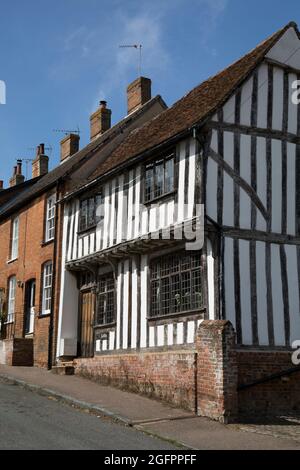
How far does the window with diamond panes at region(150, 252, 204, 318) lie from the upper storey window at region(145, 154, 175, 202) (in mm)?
1581

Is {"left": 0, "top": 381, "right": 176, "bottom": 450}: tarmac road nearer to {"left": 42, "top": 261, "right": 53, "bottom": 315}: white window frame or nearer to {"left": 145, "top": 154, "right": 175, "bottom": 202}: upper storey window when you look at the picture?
{"left": 145, "top": 154, "right": 175, "bottom": 202}: upper storey window

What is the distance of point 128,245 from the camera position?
46.7 feet

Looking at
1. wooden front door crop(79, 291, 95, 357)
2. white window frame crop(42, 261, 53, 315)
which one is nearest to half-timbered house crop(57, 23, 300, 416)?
wooden front door crop(79, 291, 95, 357)

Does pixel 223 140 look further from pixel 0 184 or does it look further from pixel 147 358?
pixel 0 184

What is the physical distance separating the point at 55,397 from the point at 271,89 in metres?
8.79

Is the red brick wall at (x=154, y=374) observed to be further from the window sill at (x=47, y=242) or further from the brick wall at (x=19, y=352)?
the window sill at (x=47, y=242)

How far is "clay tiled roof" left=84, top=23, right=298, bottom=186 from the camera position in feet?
44.0

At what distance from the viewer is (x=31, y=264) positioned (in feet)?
67.3

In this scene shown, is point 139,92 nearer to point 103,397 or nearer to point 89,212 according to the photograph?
point 89,212

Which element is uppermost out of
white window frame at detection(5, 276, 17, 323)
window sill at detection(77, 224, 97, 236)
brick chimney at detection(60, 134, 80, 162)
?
brick chimney at detection(60, 134, 80, 162)

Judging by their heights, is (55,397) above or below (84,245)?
below

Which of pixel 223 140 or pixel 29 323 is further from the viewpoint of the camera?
pixel 29 323

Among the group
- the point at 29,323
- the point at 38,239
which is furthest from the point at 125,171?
the point at 29,323

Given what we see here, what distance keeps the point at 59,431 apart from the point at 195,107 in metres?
8.84
